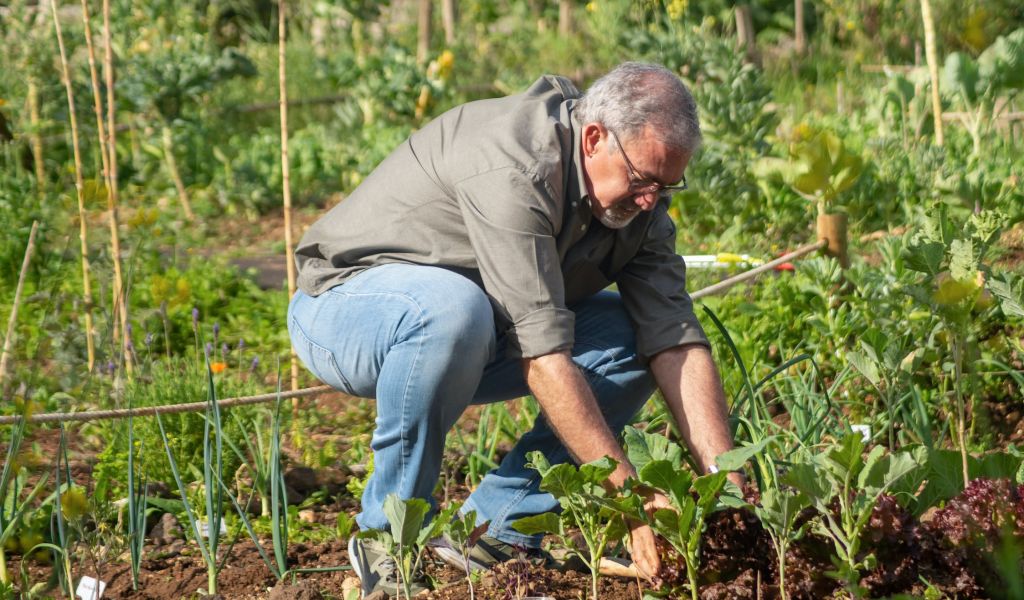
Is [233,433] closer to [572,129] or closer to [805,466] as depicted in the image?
[572,129]

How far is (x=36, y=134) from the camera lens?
5.98m

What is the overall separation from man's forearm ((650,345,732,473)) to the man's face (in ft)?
1.08

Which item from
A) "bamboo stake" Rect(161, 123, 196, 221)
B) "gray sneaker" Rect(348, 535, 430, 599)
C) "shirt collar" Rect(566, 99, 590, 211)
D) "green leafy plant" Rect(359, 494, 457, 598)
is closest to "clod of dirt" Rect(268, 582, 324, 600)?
"gray sneaker" Rect(348, 535, 430, 599)

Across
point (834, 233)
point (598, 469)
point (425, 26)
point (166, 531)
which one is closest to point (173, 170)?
point (425, 26)

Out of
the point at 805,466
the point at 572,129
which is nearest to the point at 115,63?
the point at 572,129

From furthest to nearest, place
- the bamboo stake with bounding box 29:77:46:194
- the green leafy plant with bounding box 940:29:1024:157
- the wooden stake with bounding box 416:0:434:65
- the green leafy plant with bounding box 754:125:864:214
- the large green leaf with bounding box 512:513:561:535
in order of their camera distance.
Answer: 1. the wooden stake with bounding box 416:0:434:65
2. the bamboo stake with bounding box 29:77:46:194
3. the green leafy plant with bounding box 940:29:1024:157
4. the green leafy plant with bounding box 754:125:864:214
5. the large green leaf with bounding box 512:513:561:535

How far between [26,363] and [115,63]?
298 centimetres

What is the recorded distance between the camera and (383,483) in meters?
2.46

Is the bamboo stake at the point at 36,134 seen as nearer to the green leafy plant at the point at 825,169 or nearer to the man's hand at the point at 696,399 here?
the green leafy plant at the point at 825,169

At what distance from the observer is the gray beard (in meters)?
2.46

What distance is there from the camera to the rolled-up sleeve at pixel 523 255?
2.25m

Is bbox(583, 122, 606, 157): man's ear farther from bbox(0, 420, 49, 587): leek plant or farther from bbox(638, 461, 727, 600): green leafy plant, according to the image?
bbox(0, 420, 49, 587): leek plant

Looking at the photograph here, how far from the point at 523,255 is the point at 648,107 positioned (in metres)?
0.38

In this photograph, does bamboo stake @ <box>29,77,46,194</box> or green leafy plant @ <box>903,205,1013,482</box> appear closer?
green leafy plant @ <box>903,205,1013,482</box>
